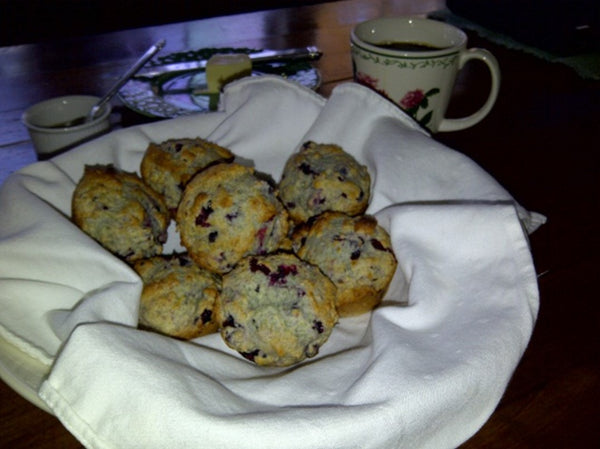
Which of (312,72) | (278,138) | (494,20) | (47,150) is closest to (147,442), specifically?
(278,138)

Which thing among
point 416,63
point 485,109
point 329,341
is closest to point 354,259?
point 329,341

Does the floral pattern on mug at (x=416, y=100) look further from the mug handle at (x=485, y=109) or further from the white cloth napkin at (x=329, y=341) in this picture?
the white cloth napkin at (x=329, y=341)

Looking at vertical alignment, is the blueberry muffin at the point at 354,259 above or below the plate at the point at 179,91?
below

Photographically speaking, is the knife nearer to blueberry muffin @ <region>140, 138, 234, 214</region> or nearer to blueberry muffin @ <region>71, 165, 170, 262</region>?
blueberry muffin @ <region>140, 138, 234, 214</region>

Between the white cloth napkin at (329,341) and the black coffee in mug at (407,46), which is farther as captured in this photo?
the black coffee in mug at (407,46)

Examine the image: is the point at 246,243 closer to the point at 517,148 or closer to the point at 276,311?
the point at 276,311

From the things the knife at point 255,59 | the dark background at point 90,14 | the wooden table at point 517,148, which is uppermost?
the knife at point 255,59

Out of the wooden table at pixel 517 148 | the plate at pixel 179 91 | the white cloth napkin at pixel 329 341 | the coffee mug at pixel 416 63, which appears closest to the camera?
the white cloth napkin at pixel 329 341

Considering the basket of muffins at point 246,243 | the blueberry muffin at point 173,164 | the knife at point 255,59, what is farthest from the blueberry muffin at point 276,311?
the knife at point 255,59
